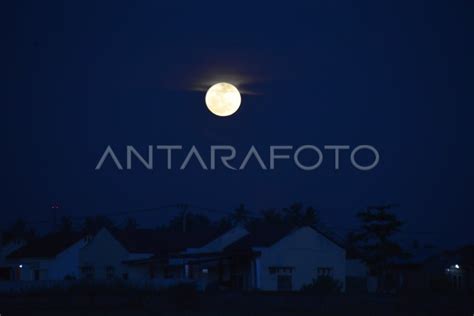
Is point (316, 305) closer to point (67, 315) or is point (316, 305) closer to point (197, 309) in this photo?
point (197, 309)

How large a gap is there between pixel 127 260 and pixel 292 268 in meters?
13.3

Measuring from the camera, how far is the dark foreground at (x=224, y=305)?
3284 centimetres

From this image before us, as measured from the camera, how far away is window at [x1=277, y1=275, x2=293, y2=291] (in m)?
60.2

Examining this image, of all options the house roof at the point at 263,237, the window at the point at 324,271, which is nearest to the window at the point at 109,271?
the house roof at the point at 263,237

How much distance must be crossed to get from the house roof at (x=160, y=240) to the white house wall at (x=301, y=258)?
30.6ft

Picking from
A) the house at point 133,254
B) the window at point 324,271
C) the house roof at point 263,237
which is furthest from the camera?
the house at point 133,254

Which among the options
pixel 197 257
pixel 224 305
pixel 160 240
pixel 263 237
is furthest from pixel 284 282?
pixel 224 305

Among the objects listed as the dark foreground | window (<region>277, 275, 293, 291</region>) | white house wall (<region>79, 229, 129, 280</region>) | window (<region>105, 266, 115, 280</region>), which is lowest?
the dark foreground

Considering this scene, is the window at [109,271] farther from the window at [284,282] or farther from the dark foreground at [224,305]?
the dark foreground at [224,305]

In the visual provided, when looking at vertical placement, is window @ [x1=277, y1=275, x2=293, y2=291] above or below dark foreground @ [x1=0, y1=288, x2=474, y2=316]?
above

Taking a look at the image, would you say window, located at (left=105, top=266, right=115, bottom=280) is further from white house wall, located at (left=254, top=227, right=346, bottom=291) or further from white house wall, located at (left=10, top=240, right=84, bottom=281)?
white house wall, located at (left=254, top=227, right=346, bottom=291)

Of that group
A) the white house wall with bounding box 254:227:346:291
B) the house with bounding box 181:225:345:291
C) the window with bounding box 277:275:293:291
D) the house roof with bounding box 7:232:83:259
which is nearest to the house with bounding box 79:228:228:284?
the house with bounding box 181:225:345:291

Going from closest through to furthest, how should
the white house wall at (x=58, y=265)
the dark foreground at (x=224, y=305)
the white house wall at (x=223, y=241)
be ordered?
the dark foreground at (x=224, y=305) → the white house wall at (x=223, y=241) → the white house wall at (x=58, y=265)

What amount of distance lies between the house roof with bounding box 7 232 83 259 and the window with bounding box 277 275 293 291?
67.3ft
